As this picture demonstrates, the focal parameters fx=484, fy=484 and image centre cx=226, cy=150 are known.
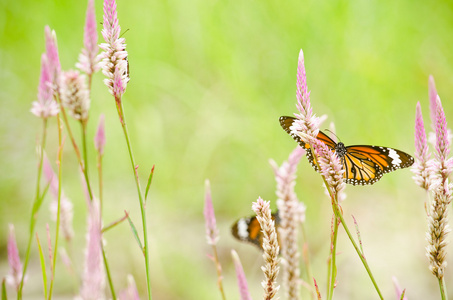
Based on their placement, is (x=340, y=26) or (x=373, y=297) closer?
(x=373, y=297)

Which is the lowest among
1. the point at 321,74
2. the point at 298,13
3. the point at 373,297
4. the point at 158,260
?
the point at 373,297

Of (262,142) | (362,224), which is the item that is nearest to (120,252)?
(262,142)

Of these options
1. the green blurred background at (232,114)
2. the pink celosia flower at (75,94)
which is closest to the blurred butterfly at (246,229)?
the pink celosia flower at (75,94)

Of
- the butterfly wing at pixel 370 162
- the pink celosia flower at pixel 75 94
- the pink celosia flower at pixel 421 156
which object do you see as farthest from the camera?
the butterfly wing at pixel 370 162

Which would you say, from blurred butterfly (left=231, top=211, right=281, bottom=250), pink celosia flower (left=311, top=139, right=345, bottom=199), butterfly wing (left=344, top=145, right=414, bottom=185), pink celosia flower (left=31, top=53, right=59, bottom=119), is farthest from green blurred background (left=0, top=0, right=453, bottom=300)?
pink celosia flower (left=311, top=139, right=345, bottom=199)

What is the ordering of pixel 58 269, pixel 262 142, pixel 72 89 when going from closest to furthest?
pixel 72 89 < pixel 58 269 < pixel 262 142

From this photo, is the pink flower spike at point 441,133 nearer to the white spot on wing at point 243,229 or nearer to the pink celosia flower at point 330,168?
the pink celosia flower at point 330,168

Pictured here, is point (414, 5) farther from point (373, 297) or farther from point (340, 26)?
point (373, 297)
